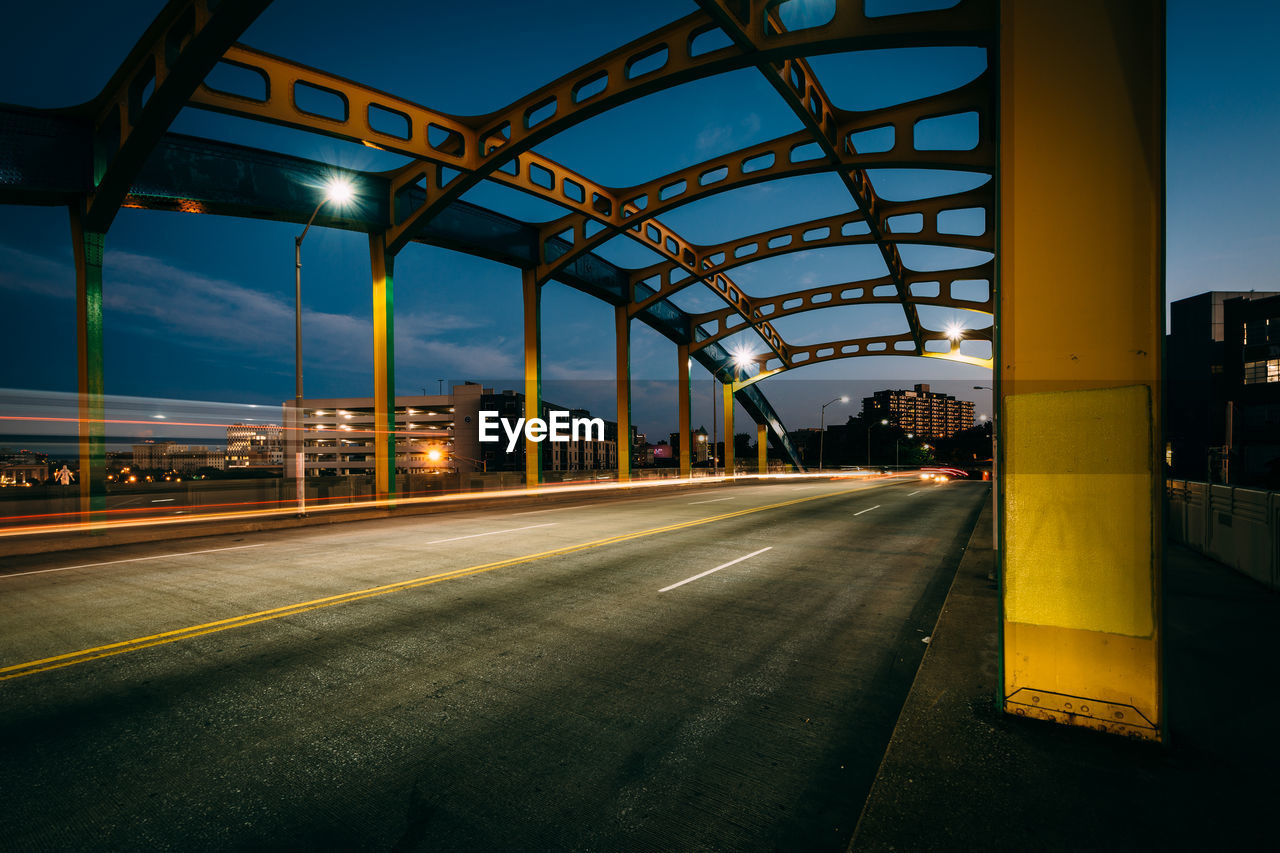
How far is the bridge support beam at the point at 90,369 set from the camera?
13641mm

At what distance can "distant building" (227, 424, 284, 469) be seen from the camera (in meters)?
18.4

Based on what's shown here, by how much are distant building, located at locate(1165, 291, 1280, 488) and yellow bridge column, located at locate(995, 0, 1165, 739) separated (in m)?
43.9

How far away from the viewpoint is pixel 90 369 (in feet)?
47.7

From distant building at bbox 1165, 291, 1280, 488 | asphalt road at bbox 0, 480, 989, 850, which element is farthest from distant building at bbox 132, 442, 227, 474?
distant building at bbox 1165, 291, 1280, 488

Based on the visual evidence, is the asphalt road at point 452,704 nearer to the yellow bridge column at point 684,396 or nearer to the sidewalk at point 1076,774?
the sidewalk at point 1076,774

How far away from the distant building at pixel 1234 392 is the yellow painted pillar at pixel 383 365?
45615mm

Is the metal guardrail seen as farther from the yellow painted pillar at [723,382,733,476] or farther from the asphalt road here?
the yellow painted pillar at [723,382,733,476]

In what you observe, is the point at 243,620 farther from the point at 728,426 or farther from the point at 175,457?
the point at 728,426

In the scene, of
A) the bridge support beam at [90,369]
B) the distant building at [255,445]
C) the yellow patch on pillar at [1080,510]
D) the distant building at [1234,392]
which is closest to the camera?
the yellow patch on pillar at [1080,510]

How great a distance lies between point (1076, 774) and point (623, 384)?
104ft

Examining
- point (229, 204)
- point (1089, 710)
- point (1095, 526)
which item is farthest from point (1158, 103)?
point (229, 204)

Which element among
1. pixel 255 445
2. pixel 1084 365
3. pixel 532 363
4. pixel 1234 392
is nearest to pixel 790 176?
pixel 532 363

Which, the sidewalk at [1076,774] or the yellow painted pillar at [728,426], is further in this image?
the yellow painted pillar at [728,426]

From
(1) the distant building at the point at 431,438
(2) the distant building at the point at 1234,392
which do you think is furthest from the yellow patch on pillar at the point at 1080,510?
(1) the distant building at the point at 431,438
